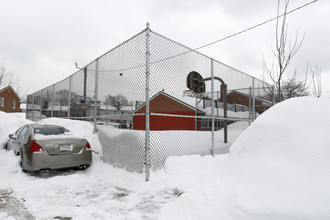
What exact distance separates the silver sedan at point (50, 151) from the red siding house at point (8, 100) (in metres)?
41.6

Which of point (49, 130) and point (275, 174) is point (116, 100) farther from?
point (275, 174)

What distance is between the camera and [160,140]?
602 centimetres

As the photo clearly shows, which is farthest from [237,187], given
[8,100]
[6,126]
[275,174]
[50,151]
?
[8,100]

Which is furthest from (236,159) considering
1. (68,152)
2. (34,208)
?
(68,152)

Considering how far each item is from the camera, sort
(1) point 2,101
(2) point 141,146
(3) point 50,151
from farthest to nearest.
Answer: (1) point 2,101 → (2) point 141,146 → (3) point 50,151

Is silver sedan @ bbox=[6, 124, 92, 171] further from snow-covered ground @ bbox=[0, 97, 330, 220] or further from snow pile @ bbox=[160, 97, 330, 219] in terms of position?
snow pile @ bbox=[160, 97, 330, 219]

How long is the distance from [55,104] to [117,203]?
9875 mm

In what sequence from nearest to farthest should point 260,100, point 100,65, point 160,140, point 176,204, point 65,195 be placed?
point 176,204 < point 65,195 < point 160,140 < point 100,65 < point 260,100

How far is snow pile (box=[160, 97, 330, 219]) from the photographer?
2369 mm

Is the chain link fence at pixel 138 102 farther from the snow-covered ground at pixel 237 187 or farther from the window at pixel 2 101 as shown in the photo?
the window at pixel 2 101

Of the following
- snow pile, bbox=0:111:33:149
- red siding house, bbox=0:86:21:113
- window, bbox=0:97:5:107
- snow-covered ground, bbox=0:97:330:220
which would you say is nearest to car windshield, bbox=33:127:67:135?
snow-covered ground, bbox=0:97:330:220

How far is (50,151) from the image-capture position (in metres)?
5.23

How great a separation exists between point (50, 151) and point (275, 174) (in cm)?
486

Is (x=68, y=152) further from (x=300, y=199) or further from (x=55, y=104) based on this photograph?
(x=55, y=104)
